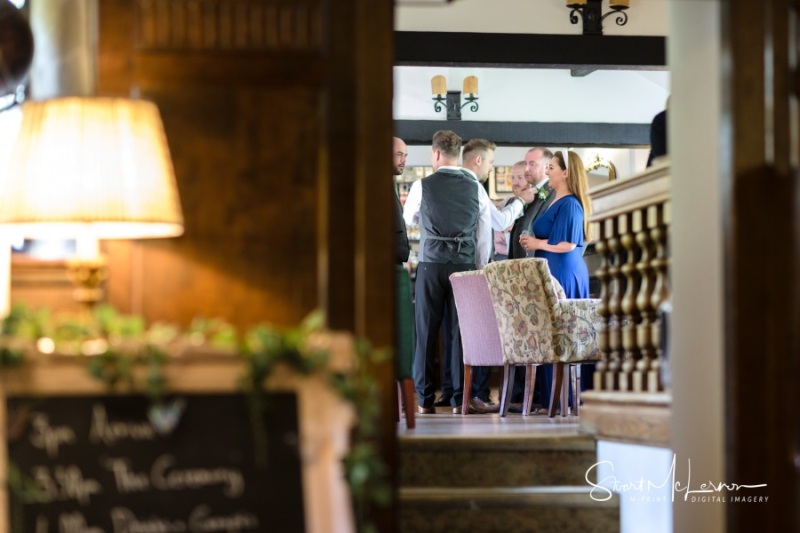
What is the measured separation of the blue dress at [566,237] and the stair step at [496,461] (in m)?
2.69

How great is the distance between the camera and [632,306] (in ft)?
13.6

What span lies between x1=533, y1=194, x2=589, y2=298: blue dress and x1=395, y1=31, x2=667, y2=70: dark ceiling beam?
3.37 feet

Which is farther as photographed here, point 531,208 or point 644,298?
point 531,208

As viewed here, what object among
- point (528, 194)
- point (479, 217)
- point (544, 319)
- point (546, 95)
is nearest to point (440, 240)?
point (479, 217)

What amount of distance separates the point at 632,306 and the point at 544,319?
1.81 metres

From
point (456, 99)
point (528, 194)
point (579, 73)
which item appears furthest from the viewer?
point (579, 73)

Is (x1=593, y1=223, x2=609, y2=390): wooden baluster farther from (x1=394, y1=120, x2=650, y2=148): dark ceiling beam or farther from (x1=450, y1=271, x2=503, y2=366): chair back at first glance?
(x1=394, y1=120, x2=650, y2=148): dark ceiling beam

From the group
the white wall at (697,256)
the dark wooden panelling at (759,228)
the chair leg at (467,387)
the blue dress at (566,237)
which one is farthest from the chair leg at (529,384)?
the dark wooden panelling at (759,228)

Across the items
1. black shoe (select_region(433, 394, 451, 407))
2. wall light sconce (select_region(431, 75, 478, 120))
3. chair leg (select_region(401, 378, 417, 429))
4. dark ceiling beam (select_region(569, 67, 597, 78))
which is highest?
dark ceiling beam (select_region(569, 67, 597, 78))

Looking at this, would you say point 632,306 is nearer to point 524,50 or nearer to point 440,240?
point 440,240

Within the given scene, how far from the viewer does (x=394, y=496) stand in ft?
9.37

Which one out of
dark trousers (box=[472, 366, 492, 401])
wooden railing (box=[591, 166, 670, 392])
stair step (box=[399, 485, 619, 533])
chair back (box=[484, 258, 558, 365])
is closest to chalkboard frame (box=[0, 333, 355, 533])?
stair step (box=[399, 485, 619, 533])

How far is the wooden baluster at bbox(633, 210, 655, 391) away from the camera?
407 cm

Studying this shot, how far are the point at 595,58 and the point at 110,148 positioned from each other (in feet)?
16.9
